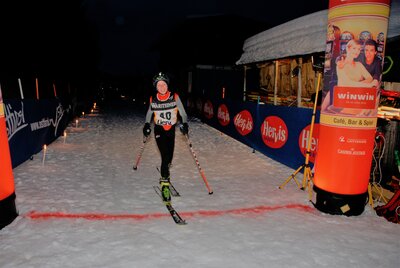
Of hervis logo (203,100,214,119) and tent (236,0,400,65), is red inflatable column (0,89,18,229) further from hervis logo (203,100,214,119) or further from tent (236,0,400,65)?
hervis logo (203,100,214,119)

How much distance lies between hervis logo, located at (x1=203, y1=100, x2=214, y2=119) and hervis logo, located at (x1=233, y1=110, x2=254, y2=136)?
415cm

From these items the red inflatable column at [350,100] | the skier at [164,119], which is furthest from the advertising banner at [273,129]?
the skier at [164,119]

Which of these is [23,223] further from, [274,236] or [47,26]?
[47,26]

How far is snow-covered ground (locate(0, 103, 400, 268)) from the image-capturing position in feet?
12.8

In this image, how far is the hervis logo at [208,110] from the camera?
17.3 m

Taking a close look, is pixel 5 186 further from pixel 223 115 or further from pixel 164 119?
pixel 223 115

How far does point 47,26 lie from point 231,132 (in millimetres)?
19884

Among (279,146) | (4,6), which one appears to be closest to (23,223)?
(279,146)

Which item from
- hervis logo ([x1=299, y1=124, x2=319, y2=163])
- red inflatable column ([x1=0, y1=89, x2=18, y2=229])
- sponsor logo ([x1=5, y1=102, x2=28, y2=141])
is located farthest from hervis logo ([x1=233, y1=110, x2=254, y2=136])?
red inflatable column ([x1=0, y1=89, x2=18, y2=229])

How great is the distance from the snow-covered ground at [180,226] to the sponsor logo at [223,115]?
238 inches

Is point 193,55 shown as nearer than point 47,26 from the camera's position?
No

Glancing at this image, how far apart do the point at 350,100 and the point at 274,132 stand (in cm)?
455

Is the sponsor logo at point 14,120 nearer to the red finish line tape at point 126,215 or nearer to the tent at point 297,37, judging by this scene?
the red finish line tape at point 126,215

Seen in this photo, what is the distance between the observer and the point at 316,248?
4.21 metres
